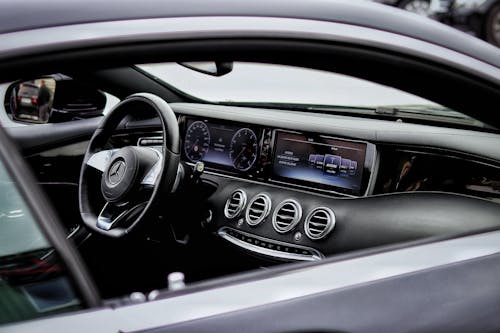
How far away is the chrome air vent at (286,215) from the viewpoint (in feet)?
8.60

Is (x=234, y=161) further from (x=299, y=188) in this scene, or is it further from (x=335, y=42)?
(x=335, y=42)

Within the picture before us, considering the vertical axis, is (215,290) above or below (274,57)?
below

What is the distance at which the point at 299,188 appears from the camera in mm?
2789

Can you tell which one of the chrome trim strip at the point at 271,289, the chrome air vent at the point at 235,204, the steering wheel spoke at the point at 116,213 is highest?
the chrome trim strip at the point at 271,289

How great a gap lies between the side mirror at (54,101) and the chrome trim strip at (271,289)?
233cm

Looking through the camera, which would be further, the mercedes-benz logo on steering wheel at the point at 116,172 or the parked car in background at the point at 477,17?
the parked car in background at the point at 477,17

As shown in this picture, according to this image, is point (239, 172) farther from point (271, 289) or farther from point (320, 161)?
point (271, 289)

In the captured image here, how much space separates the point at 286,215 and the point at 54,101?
1534 mm

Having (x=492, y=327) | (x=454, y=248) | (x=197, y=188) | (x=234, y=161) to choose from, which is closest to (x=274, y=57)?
(x=454, y=248)

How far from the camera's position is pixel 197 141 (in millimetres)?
3174

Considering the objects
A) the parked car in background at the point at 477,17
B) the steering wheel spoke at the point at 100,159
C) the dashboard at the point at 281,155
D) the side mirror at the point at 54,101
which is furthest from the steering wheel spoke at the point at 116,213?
the parked car in background at the point at 477,17

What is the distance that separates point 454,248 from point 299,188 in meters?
1.43

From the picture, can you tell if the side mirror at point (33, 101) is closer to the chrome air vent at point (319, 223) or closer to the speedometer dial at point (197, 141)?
the speedometer dial at point (197, 141)

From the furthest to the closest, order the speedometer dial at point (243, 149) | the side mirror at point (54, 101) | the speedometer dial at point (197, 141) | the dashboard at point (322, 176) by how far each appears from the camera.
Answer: the side mirror at point (54, 101) < the speedometer dial at point (197, 141) < the speedometer dial at point (243, 149) < the dashboard at point (322, 176)
